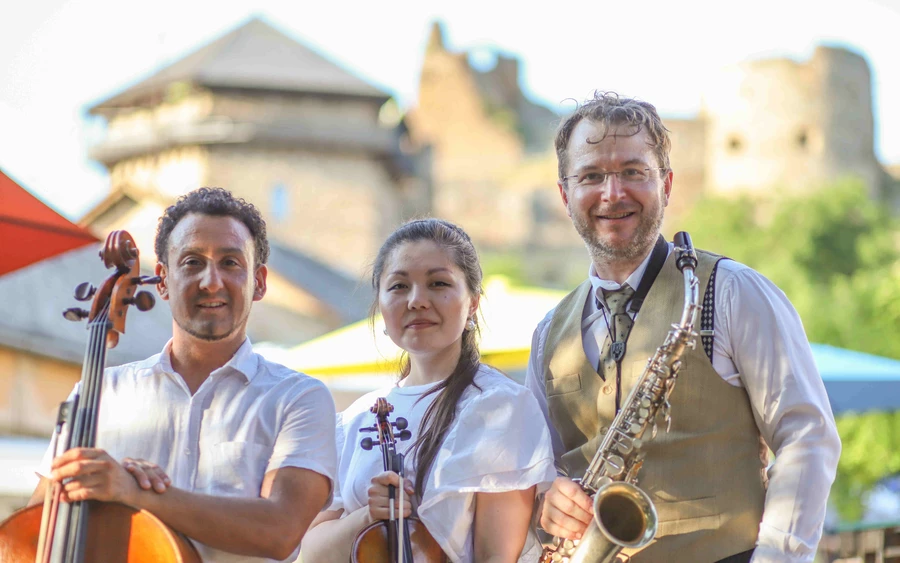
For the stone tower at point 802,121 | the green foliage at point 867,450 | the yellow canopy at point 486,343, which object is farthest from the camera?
the stone tower at point 802,121

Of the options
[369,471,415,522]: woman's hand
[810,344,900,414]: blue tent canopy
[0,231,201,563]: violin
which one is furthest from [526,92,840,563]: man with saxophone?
[810,344,900,414]: blue tent canopy

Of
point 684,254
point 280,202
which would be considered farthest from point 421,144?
point 684,254

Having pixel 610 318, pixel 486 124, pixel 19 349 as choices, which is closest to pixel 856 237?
pixel 486 124

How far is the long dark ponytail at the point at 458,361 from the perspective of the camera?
3348 millimetres

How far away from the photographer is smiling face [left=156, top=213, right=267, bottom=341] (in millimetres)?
3139

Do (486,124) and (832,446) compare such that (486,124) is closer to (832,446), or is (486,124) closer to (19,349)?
(19,349)

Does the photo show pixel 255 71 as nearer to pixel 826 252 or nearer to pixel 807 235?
pixel 807 235

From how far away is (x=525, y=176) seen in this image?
2399 inches

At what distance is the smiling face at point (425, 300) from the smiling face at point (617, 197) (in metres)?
0.45

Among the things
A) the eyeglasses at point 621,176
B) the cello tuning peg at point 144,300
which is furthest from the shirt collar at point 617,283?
the cello tuning peg at point 144,300

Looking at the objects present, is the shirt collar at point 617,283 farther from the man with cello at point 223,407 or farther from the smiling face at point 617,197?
the man with cello at point 223,407

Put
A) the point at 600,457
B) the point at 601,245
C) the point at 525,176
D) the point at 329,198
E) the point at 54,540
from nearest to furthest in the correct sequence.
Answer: the point at 54,540 < the point at 600,457 < the point at 601,245 < the point at 329,198 < the point at 525,176

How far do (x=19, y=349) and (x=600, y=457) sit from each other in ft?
34.7

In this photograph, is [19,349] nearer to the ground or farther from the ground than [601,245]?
farther from the ground
